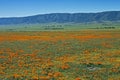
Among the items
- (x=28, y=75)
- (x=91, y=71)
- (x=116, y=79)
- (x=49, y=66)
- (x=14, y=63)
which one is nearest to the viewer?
(x=116, y=79)

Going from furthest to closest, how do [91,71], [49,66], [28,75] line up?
[49,66]
[91,71]
[28,75]

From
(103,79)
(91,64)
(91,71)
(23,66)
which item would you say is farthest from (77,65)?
(103,79)

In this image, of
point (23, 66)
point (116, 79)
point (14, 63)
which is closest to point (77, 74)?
point (116, 79)

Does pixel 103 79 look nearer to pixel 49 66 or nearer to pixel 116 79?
pixel 116 79

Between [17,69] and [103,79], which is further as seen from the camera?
[17,69]

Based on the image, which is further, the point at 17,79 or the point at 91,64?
the point at 91,64

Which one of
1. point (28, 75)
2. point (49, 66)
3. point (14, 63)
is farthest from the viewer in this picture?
point (14, 63)

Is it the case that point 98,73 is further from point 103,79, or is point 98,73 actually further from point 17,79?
point 17,79

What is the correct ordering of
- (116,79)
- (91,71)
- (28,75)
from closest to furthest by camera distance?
(116,79)
(28,75)
(91,71)
